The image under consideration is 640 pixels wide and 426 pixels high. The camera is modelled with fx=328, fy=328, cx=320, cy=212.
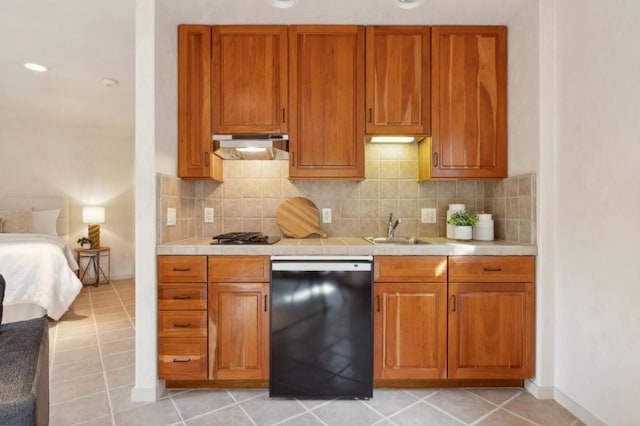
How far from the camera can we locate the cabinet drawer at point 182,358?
6.56ft

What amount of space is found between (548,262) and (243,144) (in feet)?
6.79

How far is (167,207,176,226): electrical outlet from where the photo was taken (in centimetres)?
213

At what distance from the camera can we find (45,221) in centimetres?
473

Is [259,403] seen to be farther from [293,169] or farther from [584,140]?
[584,140]

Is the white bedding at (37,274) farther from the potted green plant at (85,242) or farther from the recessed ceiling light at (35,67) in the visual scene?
the recessed ceiling light at (35,67)

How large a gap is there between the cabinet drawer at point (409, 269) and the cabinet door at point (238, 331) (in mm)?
716

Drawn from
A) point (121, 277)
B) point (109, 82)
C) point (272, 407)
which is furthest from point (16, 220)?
point (272, 407)

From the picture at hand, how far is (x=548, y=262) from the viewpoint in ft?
6.63

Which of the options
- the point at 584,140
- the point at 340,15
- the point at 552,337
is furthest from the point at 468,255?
the point at 340,15

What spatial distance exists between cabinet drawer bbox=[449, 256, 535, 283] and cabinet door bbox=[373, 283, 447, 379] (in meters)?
0.14

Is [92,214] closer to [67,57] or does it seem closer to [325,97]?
[67,57]

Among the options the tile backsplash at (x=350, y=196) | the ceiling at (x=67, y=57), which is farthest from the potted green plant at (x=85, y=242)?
the tile backsplash at (x=350, y=196)

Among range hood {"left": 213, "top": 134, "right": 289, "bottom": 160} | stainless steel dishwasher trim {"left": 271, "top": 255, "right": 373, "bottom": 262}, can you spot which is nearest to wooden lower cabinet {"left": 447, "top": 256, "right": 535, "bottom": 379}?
stainless steel dishwasher trim {"left": 271, "top": 255, "right": 373, "bottom": 262}

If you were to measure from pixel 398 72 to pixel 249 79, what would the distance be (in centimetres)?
104
